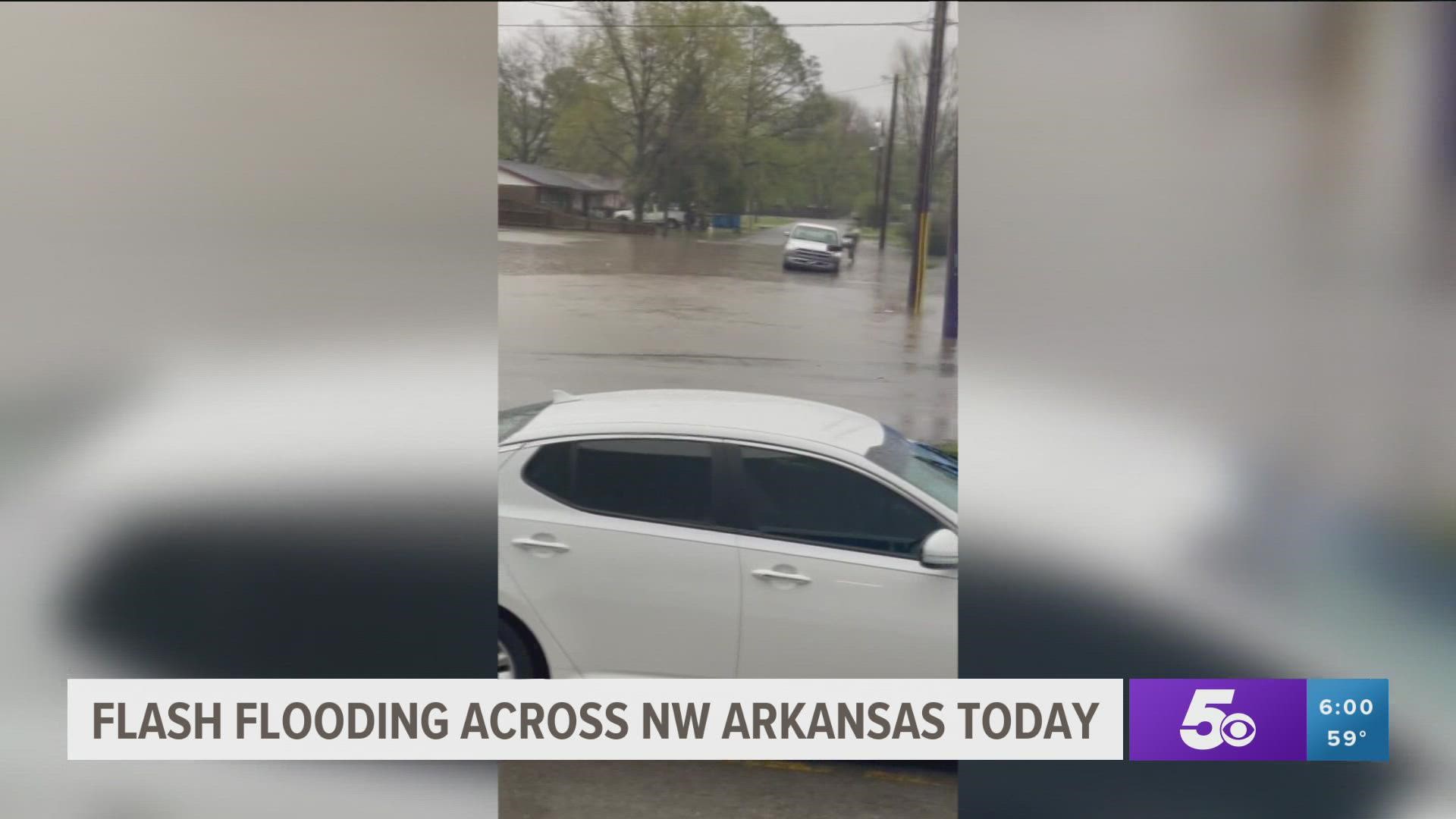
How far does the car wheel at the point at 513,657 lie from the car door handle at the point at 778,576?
68cm

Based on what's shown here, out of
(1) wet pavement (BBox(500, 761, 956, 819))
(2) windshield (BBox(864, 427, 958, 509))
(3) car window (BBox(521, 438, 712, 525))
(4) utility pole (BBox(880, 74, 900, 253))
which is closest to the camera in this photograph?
(4) utility pole (BBox(880, 74, 900, 253))

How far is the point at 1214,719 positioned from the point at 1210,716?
13mm

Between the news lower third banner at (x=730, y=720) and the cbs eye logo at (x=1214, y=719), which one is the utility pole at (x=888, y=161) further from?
the cbs eye logo at (x=1214, y=719)

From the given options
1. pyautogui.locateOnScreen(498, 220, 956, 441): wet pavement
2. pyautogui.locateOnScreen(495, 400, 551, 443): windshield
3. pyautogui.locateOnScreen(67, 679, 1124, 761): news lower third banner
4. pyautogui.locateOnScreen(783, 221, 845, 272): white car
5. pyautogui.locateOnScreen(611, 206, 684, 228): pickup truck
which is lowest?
pyautogui.locateOnScreen(67, 679, 1124, 761): news lower third banner

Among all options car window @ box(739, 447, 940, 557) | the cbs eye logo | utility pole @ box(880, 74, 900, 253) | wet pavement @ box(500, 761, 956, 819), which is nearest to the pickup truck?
utility pole @ box(880, 74, 900, 253)

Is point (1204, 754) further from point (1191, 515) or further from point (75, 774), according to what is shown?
point (75, 774)

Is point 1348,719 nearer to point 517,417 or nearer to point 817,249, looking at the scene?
point 817,249

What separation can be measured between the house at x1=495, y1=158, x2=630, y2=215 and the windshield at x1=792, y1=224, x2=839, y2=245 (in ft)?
1.48

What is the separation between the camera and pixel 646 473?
3098 mm

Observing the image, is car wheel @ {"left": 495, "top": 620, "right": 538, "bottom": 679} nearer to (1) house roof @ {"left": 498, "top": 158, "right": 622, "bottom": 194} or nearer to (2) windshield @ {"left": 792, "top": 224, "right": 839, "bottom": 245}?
(1) house roof @ {"left": 498, "top": 158, "right": 622, "bottom": 194}

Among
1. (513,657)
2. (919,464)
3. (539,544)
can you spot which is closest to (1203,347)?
(919,464)

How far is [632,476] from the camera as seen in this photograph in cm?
311

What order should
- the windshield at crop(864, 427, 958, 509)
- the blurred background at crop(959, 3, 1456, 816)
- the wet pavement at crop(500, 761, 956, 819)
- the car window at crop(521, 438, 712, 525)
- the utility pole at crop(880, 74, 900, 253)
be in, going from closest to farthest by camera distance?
the blurred background at crop(959, 3, 1456, 816) → the utility pole at crop(880, 74, 900, 253) → the windshield at crop(864, 427, 958, 509) → the car window at crop(521, 438, 712, 525) → the wet pavement at crop(500, 761, 956, 819)

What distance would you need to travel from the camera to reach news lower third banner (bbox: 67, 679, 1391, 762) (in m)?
2.86
